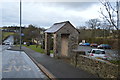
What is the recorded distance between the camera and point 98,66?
912 cm

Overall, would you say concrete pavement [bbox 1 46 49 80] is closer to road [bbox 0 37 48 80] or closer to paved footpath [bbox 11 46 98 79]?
road [bbox 0 37 48 80]

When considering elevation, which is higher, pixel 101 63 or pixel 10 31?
pixel 10 31

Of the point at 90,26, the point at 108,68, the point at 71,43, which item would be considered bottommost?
the point at 108,68

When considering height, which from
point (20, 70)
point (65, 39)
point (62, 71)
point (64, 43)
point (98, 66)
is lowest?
point (20, 70)

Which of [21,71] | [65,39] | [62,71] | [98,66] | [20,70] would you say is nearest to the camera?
[98,66]

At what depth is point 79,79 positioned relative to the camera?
832 centimetres

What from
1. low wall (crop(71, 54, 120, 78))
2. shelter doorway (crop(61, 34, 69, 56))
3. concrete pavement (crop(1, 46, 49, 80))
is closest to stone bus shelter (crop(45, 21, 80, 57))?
shelter doorway (crop(61, 34, 69, 56))

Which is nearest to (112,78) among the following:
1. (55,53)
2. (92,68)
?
(92,68)

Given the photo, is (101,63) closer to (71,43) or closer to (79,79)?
(79,79)

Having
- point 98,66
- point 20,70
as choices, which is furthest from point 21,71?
point 98,66

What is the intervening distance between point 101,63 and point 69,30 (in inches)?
356

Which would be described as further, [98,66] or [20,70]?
[20,70]

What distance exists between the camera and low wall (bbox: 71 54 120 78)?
760 centimetres

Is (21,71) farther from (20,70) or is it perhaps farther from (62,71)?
(62,71)
